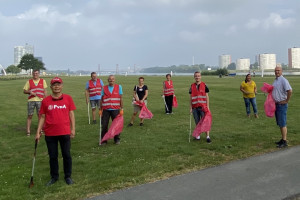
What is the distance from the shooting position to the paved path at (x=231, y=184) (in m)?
5.09

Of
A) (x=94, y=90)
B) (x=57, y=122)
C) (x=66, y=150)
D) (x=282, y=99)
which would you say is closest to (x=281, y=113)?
(x=282, y=99)

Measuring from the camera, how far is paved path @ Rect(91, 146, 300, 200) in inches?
200

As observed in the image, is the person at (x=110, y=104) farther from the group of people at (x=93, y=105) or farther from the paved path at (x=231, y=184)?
the paved path at (x=231, y=184)

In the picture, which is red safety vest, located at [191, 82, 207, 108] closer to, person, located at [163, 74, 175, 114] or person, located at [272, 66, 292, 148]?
person, located at [272, 66, 292, 148]

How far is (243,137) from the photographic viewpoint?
9453 millimetres

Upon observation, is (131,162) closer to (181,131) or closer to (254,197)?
(254,197)

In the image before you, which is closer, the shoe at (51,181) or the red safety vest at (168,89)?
the shoe at (51,181)

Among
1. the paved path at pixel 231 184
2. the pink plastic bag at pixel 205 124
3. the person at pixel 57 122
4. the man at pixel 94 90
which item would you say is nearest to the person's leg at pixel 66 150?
the person at pixel 57 122

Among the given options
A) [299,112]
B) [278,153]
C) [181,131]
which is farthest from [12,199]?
[299,112]

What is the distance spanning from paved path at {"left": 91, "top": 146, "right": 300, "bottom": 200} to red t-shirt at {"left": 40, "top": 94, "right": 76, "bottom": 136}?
152 centimetres

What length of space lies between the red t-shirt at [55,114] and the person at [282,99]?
534 centimetres

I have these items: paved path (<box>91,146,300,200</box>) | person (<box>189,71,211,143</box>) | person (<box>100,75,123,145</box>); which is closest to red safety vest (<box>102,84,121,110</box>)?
person (<box>100,75,123,145</box>)

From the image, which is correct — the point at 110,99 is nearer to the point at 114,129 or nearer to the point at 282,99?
the point at 114,129

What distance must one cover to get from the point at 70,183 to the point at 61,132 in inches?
38.3
